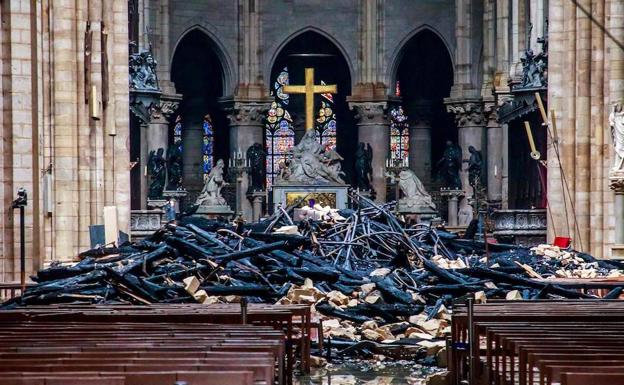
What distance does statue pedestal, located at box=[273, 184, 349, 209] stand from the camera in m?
54.4

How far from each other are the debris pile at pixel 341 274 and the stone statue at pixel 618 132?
1.96 m

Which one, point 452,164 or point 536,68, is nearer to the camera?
point 536,68

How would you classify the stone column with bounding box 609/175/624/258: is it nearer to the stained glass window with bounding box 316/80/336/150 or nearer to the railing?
the railing

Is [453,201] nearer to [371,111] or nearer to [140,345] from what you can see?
[371,111]

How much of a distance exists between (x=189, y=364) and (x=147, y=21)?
1760 inches

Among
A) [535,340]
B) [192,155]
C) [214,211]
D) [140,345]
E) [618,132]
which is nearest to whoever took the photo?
[140,345]

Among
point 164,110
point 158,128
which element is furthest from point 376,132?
point 158,128

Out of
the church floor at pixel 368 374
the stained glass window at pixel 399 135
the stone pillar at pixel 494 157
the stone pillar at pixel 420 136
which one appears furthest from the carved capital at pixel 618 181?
the stained glass window at pixel 399 135

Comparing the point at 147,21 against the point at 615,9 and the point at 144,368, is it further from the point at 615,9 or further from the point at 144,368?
the point at 144,368

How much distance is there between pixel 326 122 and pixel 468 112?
331 inches

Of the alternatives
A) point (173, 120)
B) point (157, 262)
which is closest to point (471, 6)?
point (173, 120)

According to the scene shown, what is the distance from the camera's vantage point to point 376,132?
201ft

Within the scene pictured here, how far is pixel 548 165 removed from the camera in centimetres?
3716

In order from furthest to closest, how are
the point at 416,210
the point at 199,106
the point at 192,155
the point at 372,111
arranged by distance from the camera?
the point at 199,106 < the point at 192,155 < the point at 372,111 < the point at 416,210
